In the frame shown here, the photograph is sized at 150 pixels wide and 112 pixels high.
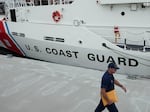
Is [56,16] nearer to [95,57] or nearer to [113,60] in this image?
[95,57]

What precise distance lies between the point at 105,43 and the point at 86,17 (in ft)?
3.95

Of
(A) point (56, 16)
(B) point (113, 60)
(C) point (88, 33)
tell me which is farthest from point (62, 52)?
(B) point (113, 60)

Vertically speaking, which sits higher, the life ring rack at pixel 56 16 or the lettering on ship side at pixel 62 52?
the life ring rack at pixel 56 16

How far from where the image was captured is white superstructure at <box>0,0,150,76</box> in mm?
6547

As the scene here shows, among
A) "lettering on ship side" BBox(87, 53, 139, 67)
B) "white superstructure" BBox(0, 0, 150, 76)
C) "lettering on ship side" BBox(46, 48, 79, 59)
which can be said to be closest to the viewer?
"lettering on ship side" BBox(87, 53, 139, 67)

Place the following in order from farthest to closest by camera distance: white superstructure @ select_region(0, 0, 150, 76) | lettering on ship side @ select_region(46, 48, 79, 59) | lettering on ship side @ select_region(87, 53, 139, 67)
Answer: lettering on ship side @ select_region(46, 48, 79, 59) → white superstructure @ select_region(0, 0, 150, 76) → lettering on ship side @ select_region(87, 53, 139, 67)

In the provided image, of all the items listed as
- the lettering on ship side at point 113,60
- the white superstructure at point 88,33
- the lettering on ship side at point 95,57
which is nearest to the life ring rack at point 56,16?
the white superstructure at point 88,33

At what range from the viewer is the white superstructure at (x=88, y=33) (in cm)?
655

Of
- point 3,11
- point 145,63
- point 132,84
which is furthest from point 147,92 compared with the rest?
point 3,11

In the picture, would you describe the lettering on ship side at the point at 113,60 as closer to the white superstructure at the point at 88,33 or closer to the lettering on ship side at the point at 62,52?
the white superstructure at the point at 88,33

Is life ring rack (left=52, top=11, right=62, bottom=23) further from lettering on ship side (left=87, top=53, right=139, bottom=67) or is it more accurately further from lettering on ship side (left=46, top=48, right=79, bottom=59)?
lettering on ship side (left=87, top=53, right=139, bottom=67)

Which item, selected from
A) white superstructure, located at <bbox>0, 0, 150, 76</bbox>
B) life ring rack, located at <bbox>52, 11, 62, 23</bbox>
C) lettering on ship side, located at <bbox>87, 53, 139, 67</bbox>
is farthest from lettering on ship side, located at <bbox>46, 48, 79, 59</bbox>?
life ring rack, located at <bbox>52, 11, 62, 23</bbox>

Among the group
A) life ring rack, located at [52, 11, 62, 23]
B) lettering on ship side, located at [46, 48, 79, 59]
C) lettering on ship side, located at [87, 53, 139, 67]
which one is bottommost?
lettering on ship side, located at [87, 53, 139, 67]

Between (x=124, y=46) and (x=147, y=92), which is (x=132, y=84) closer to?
(x=147, y=92)
